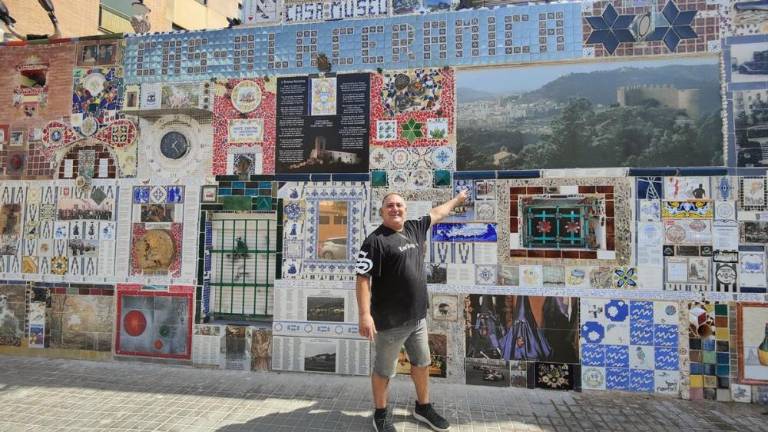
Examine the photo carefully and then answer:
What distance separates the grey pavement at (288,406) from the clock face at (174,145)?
2.88 meters

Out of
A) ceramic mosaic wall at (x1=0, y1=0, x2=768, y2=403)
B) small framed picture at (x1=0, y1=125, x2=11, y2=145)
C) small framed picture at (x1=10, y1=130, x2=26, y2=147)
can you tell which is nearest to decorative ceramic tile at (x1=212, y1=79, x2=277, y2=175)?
ceramic mosaic wall at (x1=0, y1=0, x2=768, y2=403)

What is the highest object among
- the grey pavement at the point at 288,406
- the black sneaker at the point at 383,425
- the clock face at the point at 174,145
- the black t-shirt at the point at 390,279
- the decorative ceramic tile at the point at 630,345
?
the clock face at the point at 174,145

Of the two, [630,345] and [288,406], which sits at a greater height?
[630,345]

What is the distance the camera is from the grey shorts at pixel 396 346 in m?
3.97

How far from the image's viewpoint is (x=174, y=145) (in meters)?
6.16

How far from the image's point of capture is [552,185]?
210 inches

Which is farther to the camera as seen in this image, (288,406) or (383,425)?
(288,406)

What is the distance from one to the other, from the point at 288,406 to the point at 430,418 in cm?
153

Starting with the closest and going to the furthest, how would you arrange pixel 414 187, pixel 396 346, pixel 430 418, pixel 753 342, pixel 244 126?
pixel 396 346 → pixel 430 418 → pixel 753 342 → pixel 414 187 → pixel 244 126

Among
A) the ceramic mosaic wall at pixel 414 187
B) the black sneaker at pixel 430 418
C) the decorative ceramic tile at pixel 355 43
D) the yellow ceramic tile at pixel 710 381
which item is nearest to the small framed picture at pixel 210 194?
the ceramic mosaic wall at pixel 414 187

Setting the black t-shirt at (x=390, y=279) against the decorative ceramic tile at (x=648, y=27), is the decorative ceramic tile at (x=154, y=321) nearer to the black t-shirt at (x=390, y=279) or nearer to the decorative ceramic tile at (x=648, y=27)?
the black t-shirt at (x=390, y=279)

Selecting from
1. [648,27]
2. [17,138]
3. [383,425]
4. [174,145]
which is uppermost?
[648,27]

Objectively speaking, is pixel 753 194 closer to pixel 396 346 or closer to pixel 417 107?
pixel 417 107

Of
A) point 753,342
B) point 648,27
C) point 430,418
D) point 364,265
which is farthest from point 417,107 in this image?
point 753,342
